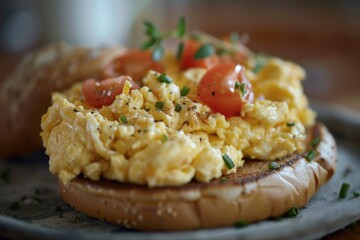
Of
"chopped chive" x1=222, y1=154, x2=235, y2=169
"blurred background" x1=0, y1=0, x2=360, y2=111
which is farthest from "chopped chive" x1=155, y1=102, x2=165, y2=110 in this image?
"blurred background" x1=0, y1=0, x2=360, y2=111

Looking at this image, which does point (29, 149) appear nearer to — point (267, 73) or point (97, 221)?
point (97, 221)

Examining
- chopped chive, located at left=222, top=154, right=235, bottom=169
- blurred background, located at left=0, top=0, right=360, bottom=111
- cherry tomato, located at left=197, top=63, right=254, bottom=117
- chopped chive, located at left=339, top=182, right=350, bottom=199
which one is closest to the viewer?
chopped chive, located at left=222, top=154, right=235, bottom=169

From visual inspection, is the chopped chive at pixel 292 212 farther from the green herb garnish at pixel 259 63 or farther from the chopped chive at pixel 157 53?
the chopped chive at pixel 157 53

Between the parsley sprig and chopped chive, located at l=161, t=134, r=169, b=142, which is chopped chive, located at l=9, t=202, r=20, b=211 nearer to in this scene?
chopped chive, located at l=161, t=134, r=169, b=142

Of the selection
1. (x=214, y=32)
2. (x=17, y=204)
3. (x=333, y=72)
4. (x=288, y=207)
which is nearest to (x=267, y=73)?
(x=288, y=207)

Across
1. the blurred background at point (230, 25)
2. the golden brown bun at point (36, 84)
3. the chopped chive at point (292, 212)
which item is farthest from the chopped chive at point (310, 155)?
the blurred background at point (230, 25)

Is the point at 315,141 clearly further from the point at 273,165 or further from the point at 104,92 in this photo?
the point at 104,92

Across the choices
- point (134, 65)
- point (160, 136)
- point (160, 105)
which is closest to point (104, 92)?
point (160, 105)
